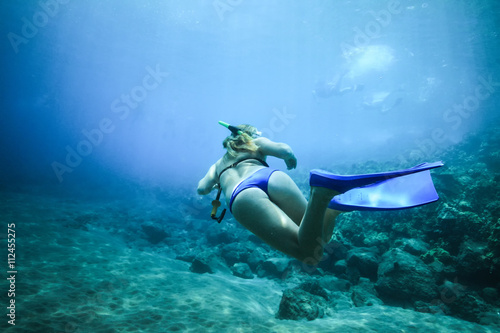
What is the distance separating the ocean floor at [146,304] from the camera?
3506 mm

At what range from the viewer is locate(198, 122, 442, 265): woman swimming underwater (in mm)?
1646

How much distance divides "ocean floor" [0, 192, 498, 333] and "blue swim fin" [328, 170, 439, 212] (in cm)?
277

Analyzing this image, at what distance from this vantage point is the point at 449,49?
3075cm

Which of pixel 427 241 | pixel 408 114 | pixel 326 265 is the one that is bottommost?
pixel 326 265

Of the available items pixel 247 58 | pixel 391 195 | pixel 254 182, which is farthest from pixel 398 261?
pixel 247 58

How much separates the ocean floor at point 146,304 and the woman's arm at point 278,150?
2.91 metres

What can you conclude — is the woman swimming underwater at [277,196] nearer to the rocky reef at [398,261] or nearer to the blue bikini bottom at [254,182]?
the blue bikini bottom at [254,182]

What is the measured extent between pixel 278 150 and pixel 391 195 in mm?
1279

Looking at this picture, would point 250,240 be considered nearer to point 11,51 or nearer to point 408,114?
point 11,51

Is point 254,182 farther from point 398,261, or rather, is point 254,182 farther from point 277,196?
point 398,261

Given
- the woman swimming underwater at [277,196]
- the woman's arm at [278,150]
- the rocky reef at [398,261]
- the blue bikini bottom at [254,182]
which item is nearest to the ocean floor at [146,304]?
the rocky reef at [398,261]

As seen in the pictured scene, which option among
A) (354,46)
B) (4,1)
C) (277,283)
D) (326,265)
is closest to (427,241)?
(326,265)

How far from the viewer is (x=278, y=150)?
2676mm

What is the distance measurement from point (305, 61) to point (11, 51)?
5729 cm
